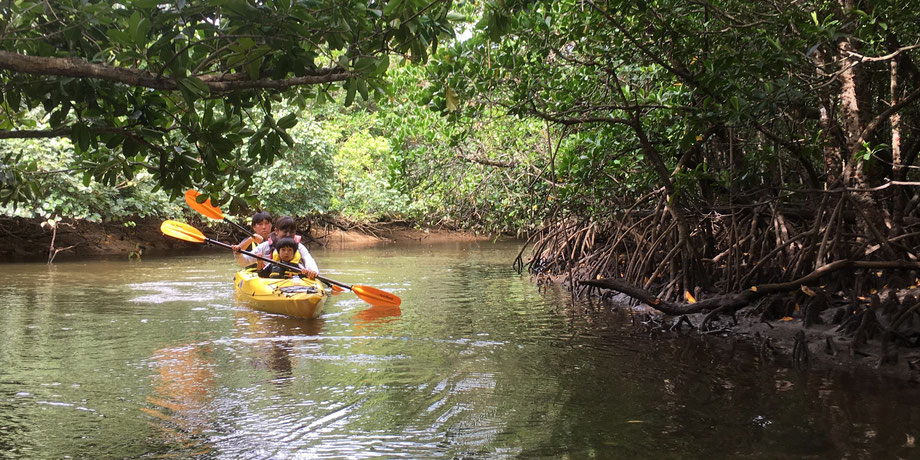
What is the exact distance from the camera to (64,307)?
894cm

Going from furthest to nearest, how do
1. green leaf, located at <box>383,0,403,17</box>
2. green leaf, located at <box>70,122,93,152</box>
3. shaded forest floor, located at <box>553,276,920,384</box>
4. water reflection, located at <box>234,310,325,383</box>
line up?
water reflection, located at <box>234,310,325,383</box>
shaded forest floor, located at <box>553,276,920,384</box>
green leaf, located at <box>70,122,93,152</box>
green leaf, located at <box>383,0,403,17</box>

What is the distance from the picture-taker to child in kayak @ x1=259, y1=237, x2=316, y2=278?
8703 millimetres

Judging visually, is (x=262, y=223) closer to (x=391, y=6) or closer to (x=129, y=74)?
(x=129, y=74)

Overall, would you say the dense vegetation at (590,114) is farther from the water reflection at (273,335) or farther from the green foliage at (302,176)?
the green foliage at (302,176)

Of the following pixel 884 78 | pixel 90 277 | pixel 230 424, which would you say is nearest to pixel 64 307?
pixel 90 277

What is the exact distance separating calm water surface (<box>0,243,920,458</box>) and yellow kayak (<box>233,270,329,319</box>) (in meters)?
0.18

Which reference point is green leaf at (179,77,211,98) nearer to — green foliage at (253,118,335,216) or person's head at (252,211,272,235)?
person's head at (252,211,272,235)

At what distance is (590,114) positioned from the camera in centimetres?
722

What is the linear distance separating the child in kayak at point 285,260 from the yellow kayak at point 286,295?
0.51 ft

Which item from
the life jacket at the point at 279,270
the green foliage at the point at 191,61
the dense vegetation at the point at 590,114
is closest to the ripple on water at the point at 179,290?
the life jacket at the point at 279,270

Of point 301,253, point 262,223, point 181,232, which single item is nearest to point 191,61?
point 301,253

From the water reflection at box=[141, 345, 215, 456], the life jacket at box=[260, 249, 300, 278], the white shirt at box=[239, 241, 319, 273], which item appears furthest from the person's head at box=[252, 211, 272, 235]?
the water reflection at box=[141, 345, 215, 456]

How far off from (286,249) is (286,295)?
0.99 m

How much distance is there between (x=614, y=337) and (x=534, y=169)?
3.87 m
